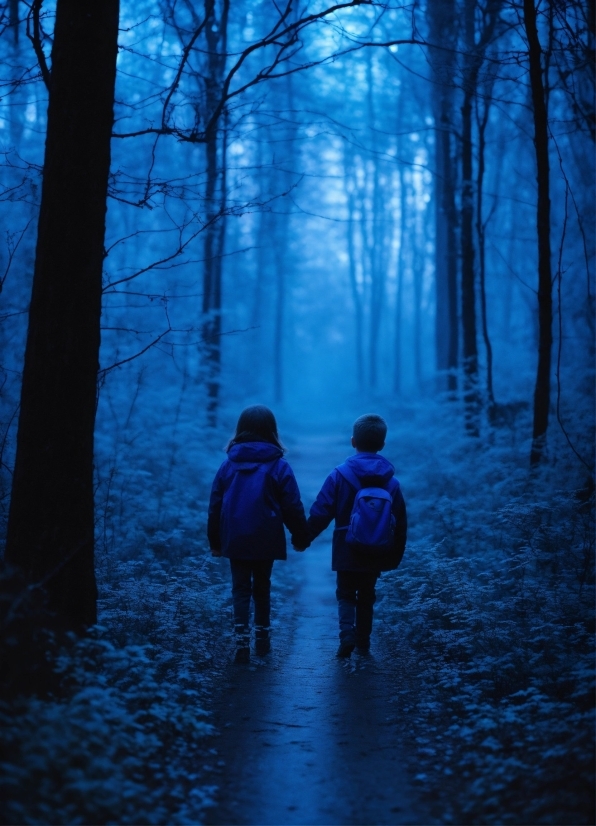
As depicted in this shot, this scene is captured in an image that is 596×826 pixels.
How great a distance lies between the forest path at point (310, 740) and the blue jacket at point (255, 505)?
1009mm

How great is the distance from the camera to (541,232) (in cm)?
921

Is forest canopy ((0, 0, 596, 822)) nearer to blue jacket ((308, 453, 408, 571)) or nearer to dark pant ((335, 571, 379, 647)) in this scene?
dark pant ((335, 571, 379, 647))

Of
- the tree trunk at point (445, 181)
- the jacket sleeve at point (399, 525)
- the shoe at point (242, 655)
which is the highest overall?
the tree trunk at point (445, 181)

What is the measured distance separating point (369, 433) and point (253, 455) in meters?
1.05

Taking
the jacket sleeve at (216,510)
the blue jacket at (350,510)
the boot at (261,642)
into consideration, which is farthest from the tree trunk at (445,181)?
the boot at (261,642)

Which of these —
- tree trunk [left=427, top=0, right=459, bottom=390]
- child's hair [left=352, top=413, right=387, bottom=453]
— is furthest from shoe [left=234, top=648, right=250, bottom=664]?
tree trunk [left=427, top=0, right=459, bottom=390]

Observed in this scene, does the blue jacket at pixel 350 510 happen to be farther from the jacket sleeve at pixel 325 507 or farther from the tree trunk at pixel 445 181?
the tree trunk at pixel 445 181

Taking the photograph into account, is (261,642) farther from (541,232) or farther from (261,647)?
(541,232)

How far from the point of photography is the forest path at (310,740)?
3666mm

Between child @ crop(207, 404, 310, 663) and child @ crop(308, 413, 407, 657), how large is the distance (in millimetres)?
307

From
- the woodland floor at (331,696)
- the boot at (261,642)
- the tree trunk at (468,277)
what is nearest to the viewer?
the woodland floor at (331,696)

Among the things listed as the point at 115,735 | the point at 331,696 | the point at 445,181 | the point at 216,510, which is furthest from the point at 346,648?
the point at 445,181

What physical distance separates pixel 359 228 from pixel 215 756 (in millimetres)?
36319

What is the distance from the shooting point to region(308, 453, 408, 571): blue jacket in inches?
243
